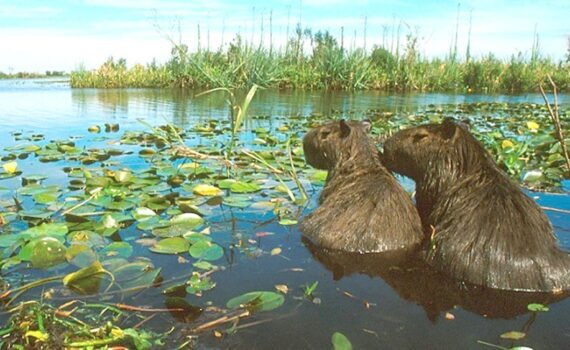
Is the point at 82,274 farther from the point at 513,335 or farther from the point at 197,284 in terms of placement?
the point at 513,335

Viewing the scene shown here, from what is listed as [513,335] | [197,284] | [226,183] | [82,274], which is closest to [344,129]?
[226,183]

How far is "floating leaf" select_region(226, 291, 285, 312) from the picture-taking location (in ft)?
8.55

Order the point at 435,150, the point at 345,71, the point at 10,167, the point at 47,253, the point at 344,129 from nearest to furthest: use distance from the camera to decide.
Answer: the point at 47,253
the point at 435,150
the point at 344,129
the point at 10,167
the point at 345,71

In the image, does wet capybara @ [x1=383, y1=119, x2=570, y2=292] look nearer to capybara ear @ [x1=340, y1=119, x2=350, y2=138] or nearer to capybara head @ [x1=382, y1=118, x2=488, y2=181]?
capybara head @ [x1=382, y1=118, x2=488, y2=181]

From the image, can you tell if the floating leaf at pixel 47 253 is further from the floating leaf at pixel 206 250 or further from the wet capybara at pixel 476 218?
the wet capybara at pixel 476 218

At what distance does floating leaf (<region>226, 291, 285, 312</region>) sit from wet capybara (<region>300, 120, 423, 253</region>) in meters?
0.95

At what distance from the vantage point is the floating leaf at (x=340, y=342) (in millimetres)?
2196

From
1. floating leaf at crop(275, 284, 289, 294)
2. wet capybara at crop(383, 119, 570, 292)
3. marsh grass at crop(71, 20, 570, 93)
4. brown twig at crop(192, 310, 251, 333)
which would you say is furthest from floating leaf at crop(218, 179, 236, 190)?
marsh grass at crop(71, 20, 570, 93)

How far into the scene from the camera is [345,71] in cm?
2139

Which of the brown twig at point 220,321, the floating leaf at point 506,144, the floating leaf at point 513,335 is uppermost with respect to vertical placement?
the floating leaf at point 506,144

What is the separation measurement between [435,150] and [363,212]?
0.70 m

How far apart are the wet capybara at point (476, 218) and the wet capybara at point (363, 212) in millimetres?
222

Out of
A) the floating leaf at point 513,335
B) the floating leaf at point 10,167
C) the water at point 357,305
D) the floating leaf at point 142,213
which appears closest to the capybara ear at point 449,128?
the water at point 357,305

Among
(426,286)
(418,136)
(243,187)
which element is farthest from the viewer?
(243,187)
